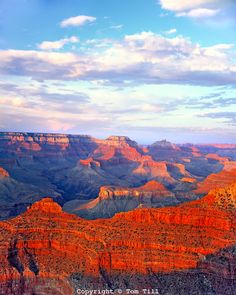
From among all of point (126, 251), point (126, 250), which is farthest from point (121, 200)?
point (126, 251)

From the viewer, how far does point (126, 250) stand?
5941 cm

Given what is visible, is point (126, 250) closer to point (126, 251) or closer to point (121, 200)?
point (126, 251)

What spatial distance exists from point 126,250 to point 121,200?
7638 centimetres

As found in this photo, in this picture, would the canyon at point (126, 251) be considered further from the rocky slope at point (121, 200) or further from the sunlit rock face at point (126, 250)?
the rocky slope at point (121, 200)

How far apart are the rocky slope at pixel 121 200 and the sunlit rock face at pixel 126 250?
59.5 m

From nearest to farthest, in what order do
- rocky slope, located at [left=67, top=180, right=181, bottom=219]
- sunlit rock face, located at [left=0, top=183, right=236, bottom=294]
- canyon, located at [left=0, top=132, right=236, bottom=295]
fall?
canyon, located at [left=0, top=132, right=236, bottom=295]
sunlit rock face, located at [left=0, top=183, right=236, bottom=294]
rocky slope, located at [left=67, top=180, right=181, bottom=219]

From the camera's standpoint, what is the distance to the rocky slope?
421 feet

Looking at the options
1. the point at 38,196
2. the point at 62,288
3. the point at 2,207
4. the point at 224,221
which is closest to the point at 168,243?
the point at 224,221

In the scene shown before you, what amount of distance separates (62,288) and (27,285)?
4844 millimetres

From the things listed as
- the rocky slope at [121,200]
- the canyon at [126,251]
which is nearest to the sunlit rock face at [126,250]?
the canyon at [126,251]

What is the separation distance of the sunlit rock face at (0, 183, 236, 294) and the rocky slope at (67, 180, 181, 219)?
5952 centimetres

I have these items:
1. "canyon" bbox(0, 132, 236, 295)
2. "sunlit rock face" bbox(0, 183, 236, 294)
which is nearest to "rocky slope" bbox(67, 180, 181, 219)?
"canyon" bbox(0, 132, 236, 295)

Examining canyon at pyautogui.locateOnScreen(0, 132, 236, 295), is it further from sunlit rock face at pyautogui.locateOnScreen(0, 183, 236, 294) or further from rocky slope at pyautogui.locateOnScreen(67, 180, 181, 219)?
rocky slope at pyautogui.locateOnScreen(67, 180, 181, 219)

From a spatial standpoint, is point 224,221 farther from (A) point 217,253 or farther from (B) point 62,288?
(B) point 62,288
